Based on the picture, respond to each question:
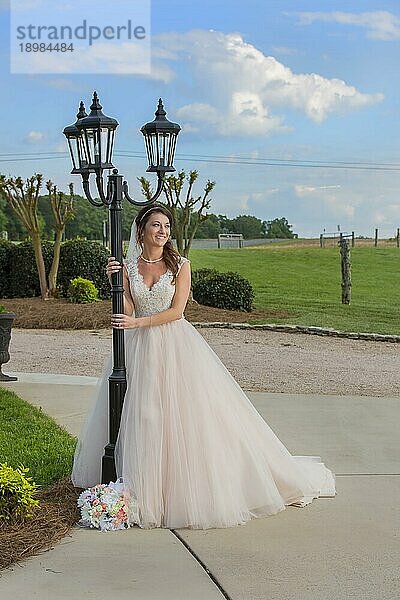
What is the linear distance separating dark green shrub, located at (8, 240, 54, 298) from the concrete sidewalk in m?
18.3

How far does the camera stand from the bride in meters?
5.56

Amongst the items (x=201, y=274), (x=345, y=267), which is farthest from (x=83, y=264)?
(x=345, y=267)

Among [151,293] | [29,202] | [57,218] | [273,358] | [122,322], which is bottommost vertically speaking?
[273,358]

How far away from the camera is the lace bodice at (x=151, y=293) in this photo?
234 inches

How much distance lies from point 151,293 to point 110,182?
760mm

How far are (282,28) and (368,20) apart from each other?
9.05ft

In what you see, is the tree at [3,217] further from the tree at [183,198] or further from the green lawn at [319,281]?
the tree at [183,198]

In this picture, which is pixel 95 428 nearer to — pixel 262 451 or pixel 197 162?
pixel 262 451

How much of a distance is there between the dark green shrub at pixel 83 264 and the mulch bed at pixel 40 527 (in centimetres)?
1751

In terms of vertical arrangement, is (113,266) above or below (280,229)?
below

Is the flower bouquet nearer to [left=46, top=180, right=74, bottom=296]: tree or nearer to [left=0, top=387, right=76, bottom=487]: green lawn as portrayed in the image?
[left=0, top=387, right=76, bottom=487]: green lawn

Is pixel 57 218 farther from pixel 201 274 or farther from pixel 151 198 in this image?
pixel 151 198

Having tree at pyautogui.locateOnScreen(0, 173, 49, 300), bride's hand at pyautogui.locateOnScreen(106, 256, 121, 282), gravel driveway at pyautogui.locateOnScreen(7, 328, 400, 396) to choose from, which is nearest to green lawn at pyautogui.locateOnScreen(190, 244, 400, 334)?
gravel driveway at pyautogui.locateOnScreen(7, 328, 400, 396)

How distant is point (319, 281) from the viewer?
29.4 meters
